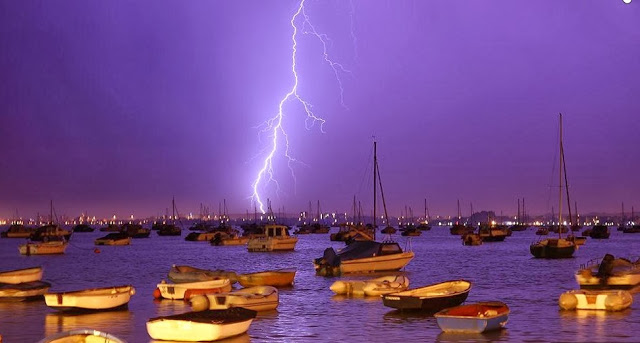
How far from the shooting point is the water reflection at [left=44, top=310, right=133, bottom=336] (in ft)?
97.5

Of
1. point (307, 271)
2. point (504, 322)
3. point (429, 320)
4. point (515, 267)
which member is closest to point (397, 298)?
point (429, 320)

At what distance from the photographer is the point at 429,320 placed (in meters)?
31.2

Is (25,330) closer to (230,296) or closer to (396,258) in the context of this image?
(230,296)

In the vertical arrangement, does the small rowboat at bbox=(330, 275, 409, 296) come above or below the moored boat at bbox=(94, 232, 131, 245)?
below

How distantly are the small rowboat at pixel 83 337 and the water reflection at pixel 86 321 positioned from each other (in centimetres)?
1337

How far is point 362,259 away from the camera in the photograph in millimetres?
55406

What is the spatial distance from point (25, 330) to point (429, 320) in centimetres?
1471

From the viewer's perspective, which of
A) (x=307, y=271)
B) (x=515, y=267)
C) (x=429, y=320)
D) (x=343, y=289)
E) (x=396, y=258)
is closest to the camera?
(x=429, y=320)

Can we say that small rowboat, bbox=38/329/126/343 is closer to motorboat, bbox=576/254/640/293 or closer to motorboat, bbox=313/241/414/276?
motorboat, bbox=576/254/640/293

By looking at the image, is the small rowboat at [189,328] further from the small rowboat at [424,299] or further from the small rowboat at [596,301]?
the small rowboat at [596,301]

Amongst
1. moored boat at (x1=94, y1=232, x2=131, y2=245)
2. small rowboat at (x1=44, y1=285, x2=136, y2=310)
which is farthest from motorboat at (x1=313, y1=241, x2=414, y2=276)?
moored boat at (x1=94, y1=232, x2=131, y2=245)

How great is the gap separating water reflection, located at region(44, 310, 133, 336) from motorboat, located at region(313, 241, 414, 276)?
74.9 feet

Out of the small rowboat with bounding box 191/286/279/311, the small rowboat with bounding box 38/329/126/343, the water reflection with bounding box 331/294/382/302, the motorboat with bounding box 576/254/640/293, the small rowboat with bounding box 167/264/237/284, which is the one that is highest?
the small rowboat with bounding box 38/329/126/343

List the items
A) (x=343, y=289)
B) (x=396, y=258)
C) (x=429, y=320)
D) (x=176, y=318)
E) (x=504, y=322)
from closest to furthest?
(x=176, y=318) → (x=504, y=322) → (x=429, y=320) → (x=343, y=289) → (x=396, y=258)
